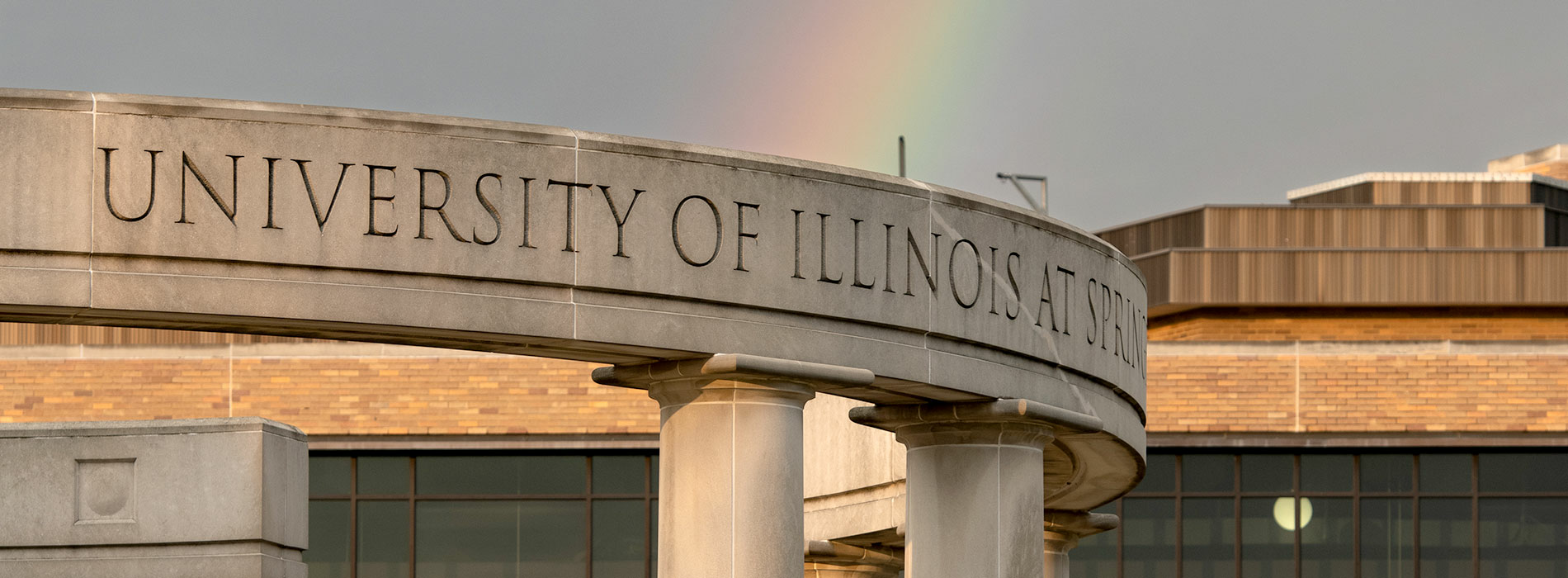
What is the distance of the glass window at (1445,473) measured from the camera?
3098 centimetres

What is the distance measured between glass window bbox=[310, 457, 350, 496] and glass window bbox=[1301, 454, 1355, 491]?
45.7 feet

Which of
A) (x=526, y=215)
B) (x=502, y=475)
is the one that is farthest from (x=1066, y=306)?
(x=502, y=475)

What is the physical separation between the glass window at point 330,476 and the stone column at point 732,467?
60.5 feet

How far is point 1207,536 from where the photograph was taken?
31391 mm

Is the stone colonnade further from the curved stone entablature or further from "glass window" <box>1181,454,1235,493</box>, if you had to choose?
"glass window" <box>1181,454,1235,493</box>

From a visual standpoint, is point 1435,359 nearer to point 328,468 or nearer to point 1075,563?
point 1075,563

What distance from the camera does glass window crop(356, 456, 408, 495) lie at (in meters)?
30.4

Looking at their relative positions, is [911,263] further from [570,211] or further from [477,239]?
[477,239]

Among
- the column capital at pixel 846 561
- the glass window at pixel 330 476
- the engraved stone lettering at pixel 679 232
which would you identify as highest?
the engraved stone lettering at pixel 679 232

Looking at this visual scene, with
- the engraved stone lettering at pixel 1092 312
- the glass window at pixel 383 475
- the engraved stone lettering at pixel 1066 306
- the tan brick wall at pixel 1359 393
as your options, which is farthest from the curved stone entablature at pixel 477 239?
the glass window at pixel 383 475

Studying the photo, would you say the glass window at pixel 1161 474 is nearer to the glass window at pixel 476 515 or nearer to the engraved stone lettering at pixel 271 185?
the glass window at pixel 476 515

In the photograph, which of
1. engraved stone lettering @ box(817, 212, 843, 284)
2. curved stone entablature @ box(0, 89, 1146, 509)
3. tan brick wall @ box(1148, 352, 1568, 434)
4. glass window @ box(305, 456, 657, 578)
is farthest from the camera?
tan brick wall @ box(1148, 352, 1568, 434)

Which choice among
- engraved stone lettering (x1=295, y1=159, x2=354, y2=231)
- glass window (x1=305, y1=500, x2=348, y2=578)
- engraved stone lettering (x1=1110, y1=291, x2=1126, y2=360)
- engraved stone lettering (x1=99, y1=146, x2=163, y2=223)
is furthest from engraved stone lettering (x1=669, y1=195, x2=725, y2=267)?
glass window (x1=305, y1=500, x2=348, y2=578)

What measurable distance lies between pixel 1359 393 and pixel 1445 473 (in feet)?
5.62
